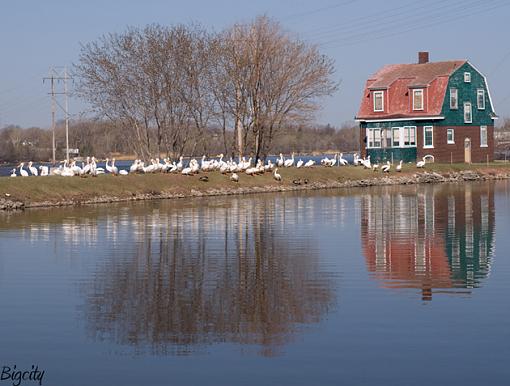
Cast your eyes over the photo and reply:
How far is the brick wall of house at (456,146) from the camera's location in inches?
3036

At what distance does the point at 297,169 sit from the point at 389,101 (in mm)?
15490

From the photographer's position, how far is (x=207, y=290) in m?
20.0

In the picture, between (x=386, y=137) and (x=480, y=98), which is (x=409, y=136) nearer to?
(x=386, y=137)

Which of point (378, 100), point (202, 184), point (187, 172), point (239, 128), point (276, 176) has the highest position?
point (378, 100)

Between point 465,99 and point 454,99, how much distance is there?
5.13 ft

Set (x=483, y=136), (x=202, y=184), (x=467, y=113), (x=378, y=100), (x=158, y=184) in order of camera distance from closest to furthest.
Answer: (x=158, y=184) < (x=202, y=184) < (x=467, y=113) < (x=378, y=100) < (x=483, y=136)

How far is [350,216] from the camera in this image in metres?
38.6

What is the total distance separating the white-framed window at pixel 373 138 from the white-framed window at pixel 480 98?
8.46 metres

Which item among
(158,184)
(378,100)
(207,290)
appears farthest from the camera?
(378,100)

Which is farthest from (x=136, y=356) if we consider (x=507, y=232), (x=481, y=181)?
(x=481, y=181)

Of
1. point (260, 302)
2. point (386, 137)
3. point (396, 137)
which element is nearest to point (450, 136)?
point (396, 137)

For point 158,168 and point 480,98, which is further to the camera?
point 480,98

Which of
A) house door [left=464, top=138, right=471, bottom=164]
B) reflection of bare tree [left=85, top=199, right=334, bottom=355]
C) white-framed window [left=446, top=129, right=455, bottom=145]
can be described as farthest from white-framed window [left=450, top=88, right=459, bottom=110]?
reflection of bare tree [left=85, top=199, right=334, bottom=355]

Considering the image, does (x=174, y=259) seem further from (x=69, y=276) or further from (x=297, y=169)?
(x=297, y=169)
